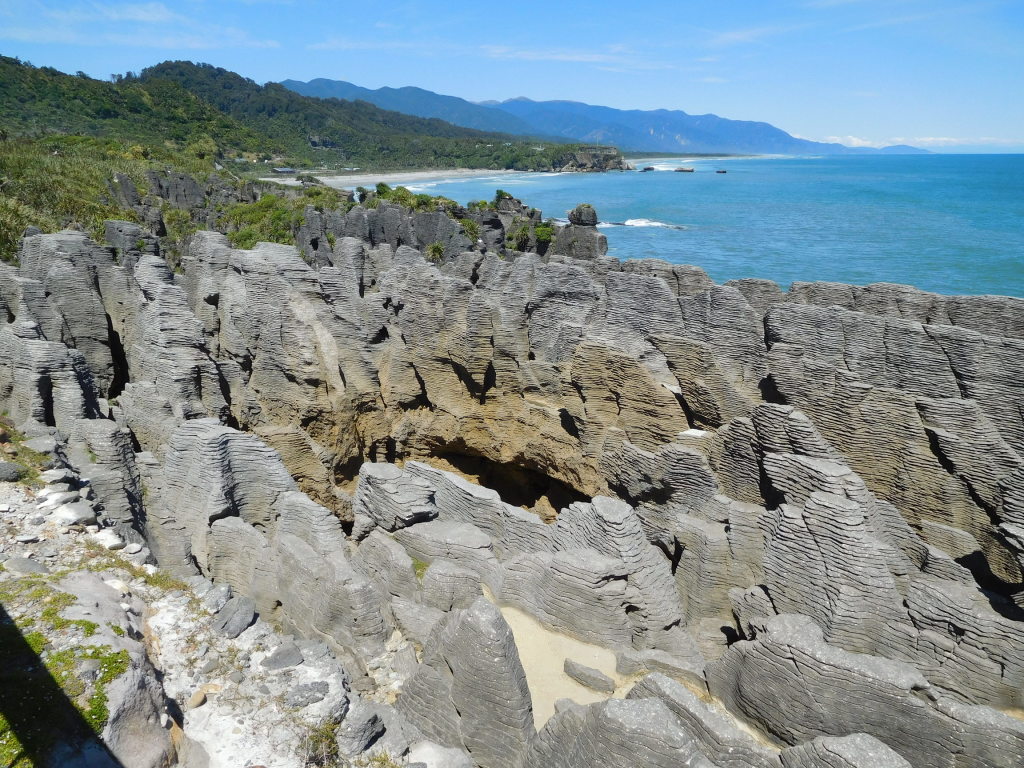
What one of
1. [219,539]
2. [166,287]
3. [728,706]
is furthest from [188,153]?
[728,706]

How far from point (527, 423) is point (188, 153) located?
7570 cm

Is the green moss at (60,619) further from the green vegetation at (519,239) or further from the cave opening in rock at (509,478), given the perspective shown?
the green vegetation at (519,239)

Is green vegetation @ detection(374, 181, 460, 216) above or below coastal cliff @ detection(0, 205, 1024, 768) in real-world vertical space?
above

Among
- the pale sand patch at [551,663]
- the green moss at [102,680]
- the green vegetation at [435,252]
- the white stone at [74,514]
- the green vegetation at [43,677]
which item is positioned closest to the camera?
the green vegetation at [43,677]

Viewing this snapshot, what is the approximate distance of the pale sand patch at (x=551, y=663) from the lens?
7105 millimetres

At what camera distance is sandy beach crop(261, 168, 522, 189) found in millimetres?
104188

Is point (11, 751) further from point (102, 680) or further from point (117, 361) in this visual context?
point (117, 361)

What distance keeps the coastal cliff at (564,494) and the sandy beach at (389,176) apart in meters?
82.4

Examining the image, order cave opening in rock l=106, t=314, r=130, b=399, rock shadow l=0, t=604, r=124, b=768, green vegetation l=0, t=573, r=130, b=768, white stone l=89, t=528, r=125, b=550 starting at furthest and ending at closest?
cave opening in rock l=106, t=314, r=130, b=399 < white stone l=89, t=528, r=125, b=550 < green vegetation l=0, t=573, r=130, b=768 < rock shadow l=0, t=604, r=124, b=768

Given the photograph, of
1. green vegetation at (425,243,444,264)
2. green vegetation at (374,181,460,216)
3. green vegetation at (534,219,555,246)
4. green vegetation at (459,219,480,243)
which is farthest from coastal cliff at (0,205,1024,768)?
green vegetation at (374,181,460,216)

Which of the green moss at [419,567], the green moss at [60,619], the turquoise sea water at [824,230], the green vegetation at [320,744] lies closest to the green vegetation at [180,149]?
the green moss at [60,619]

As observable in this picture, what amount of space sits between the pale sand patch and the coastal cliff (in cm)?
5

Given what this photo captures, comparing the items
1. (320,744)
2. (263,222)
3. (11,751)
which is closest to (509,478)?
(320,744)

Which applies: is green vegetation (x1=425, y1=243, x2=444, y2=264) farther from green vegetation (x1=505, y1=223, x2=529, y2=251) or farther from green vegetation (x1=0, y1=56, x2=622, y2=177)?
green vegetation (x1=0, y1=56, x2=622, y2=177)
